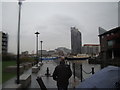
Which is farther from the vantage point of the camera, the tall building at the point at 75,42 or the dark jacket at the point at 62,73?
the tall building at the point at 75,42

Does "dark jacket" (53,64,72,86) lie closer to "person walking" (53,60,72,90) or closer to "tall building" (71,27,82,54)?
"person walking" (53,60,72,90)

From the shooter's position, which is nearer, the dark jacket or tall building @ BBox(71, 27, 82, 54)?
the dark jacket

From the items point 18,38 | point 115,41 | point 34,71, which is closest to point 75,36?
A: point 115,41

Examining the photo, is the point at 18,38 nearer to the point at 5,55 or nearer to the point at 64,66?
the point at 5,55

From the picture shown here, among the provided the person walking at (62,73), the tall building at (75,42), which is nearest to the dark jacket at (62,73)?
the person walking at (62,73)

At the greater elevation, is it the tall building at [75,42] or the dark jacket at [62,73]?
the tall building at [75,42]

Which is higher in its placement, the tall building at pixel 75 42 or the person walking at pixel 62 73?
the tall building at pixel 75 42

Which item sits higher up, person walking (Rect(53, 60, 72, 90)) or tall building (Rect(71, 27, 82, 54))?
tall building (Rect(71, 27, 82, 54))

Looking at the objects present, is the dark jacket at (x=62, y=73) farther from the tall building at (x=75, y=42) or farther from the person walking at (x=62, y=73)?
the tall building at (x=75, y=42)

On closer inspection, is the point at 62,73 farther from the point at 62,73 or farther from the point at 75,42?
the point at 75,42

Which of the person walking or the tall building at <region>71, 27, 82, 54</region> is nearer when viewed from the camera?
the person walking

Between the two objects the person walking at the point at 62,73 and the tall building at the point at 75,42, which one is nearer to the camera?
A: the person walking at the point at 62,73

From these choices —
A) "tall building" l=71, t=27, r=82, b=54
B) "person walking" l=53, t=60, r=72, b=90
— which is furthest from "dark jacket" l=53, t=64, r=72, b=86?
"tall building" l=71, t=27, r=82, b=54

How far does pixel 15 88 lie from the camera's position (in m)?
6.79
